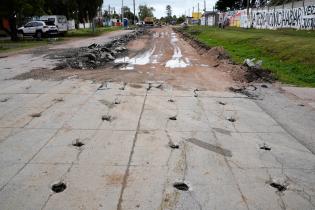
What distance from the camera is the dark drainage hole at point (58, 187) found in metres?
4.46

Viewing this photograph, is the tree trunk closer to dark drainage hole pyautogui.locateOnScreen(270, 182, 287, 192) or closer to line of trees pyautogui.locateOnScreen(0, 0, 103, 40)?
line of trees pyautogui.locateOnScreen(0, 0, 103, 40)

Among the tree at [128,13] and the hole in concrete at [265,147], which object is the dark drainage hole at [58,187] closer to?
the hole in concrete at [265,147]

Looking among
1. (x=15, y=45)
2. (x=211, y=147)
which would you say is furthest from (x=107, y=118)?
(x=15, y=45)

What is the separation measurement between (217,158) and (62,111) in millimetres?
3780

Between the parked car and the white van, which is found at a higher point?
the white van

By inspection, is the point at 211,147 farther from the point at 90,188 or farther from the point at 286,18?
the point at 286,18

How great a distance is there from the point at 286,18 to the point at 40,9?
74.8 ft

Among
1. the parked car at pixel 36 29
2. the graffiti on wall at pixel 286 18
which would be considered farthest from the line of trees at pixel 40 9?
the graffiti on wall at pixel 286 18

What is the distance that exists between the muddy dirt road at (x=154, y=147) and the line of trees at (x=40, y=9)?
23.7 m

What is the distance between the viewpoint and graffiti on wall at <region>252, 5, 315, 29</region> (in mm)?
31409

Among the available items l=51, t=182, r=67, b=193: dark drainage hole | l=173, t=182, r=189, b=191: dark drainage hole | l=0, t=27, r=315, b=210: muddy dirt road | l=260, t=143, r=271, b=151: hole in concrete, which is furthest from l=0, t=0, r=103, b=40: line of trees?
l=173, t=182, r=189, b=191: dark drainage hole

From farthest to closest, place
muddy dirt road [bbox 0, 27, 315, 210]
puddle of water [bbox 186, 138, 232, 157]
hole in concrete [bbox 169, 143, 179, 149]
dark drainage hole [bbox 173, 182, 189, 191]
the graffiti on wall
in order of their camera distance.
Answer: the graffiti on wall
hole in concrete [bbox 169, 143, 179, 149]
puddle of water [bbox 186, 138, 232, 157]
dark drainage hole [bbox 173, 182, 189, 191]
muddy dirt road [bbox 0, 27, 315, 210]

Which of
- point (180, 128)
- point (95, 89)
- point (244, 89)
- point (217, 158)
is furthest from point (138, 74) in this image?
point (217, 158)

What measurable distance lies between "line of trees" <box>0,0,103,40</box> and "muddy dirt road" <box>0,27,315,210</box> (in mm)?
23687
